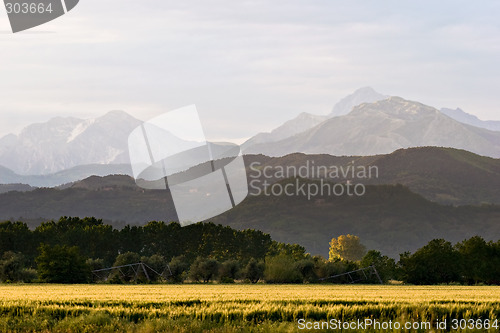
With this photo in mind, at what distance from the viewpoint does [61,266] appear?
10725 cm

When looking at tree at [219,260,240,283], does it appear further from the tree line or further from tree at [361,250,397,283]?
tree at [361,250,397,283]

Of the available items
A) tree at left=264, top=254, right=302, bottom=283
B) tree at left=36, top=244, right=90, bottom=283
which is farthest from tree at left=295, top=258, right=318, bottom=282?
tree at left=36, top=244, right=90, bottom=283

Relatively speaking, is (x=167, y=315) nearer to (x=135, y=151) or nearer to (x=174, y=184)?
(x=135, y=151)

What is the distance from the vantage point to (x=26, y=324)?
30781 mm

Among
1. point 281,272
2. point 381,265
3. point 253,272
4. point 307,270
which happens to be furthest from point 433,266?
point 253,272

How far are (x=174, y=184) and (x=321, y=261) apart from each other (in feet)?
168

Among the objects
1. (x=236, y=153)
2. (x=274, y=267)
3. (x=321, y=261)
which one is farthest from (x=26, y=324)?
(x=321, y=261)

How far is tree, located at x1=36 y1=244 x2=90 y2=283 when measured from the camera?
10738 centimetres

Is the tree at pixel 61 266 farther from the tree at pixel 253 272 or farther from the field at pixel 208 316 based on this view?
the field at pixel 208 316

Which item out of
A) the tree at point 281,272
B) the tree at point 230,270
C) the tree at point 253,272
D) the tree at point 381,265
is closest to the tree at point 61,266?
the tree at point 230,270

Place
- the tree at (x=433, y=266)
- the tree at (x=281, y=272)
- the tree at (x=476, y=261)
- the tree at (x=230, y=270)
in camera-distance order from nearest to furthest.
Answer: the tree at (x=281, y=272), the tree at (x=476, y=261), the tree at (x=433, y=266), the tree at (x=230, y=270)

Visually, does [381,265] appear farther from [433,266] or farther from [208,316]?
[208,316]

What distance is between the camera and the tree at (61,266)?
352 feet

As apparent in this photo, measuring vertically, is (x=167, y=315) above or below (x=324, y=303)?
above
